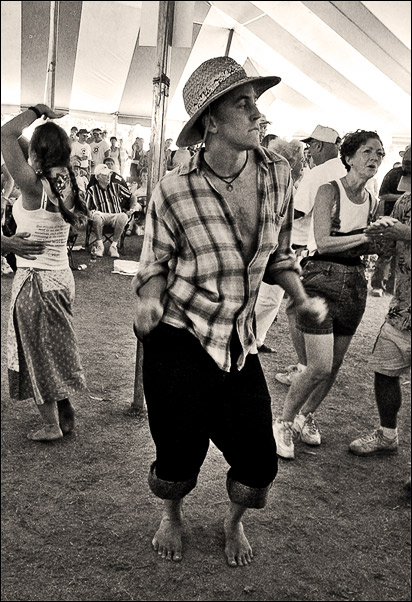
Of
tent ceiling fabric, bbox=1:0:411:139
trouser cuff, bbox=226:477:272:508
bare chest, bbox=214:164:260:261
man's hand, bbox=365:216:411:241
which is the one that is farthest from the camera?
trouser cuff, bbox=226:477:272:508

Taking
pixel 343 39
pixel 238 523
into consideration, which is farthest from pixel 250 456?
pixel 343 39

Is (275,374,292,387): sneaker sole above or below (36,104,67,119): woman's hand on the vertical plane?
below

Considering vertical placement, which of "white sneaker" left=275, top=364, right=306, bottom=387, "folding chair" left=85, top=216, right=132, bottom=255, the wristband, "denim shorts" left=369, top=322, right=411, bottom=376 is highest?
the wristband

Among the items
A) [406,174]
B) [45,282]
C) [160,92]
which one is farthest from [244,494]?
[160,92]

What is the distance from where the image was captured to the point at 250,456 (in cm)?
139

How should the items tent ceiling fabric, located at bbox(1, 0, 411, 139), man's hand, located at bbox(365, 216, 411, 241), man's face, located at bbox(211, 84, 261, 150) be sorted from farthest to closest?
man's face, located at bbox(211, 84, 261, 150) < man's hand, located at bbox(365, 216, 411, 241) < tent ceiling fabric, located at bbox(1, 0, 411, 139)

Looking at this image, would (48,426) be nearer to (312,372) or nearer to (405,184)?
(312,372)

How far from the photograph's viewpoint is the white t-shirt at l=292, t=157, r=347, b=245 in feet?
3.70

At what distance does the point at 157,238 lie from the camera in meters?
1.18

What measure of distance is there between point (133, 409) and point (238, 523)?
A: 495 millimetres

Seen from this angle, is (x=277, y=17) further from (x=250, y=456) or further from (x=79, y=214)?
(x=250, y=456)

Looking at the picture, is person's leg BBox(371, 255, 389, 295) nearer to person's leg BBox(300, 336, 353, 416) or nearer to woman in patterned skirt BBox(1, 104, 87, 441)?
person's leg BBox(300, 336, 353, 416)

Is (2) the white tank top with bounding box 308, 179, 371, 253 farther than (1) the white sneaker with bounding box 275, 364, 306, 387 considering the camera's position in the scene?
No

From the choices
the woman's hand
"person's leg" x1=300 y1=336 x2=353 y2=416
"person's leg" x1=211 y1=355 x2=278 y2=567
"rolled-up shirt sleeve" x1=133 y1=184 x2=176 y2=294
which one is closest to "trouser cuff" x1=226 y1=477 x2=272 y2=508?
"person's leg" x1=211 y1=355 x2=278 y2=567
